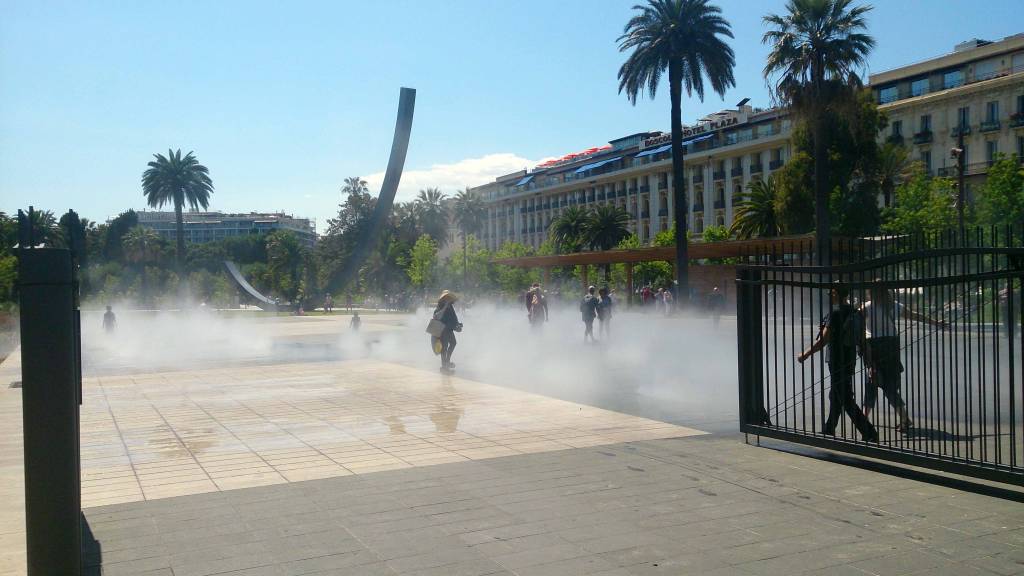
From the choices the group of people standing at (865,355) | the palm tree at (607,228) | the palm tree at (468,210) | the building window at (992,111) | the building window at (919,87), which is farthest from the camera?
the palm tree at (468,210)

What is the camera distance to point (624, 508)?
5793 mm

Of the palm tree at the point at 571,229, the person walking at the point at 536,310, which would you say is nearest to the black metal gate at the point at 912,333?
the person walking at the point at 536,310

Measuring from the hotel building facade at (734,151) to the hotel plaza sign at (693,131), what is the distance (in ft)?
0.50

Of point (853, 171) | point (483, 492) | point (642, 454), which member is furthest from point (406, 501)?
point (853, 171)

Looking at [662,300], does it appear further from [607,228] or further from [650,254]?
[607,228]

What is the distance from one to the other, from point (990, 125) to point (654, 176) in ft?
116

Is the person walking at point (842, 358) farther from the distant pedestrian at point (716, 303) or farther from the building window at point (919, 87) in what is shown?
the building window at point (919, 87)

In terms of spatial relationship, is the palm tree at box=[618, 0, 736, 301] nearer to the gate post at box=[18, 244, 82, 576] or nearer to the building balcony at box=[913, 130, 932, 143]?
the building balcony at box=[913, 130, 932, 143]

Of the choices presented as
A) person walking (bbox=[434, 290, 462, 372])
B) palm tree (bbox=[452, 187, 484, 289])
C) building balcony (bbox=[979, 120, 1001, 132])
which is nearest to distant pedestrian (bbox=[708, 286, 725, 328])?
person walking (bbox=[434, 290, 462, 372])

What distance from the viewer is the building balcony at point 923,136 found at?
196ft

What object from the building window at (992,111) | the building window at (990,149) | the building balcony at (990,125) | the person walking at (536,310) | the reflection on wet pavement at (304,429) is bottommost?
the reflection on wet pavement at (304,429)

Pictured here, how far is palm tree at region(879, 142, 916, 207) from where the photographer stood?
4872 centimetres

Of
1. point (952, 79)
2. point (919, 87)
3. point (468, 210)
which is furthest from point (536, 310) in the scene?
point (468, 210)

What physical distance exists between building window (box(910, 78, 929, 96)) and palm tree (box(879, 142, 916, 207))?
29.7ft
